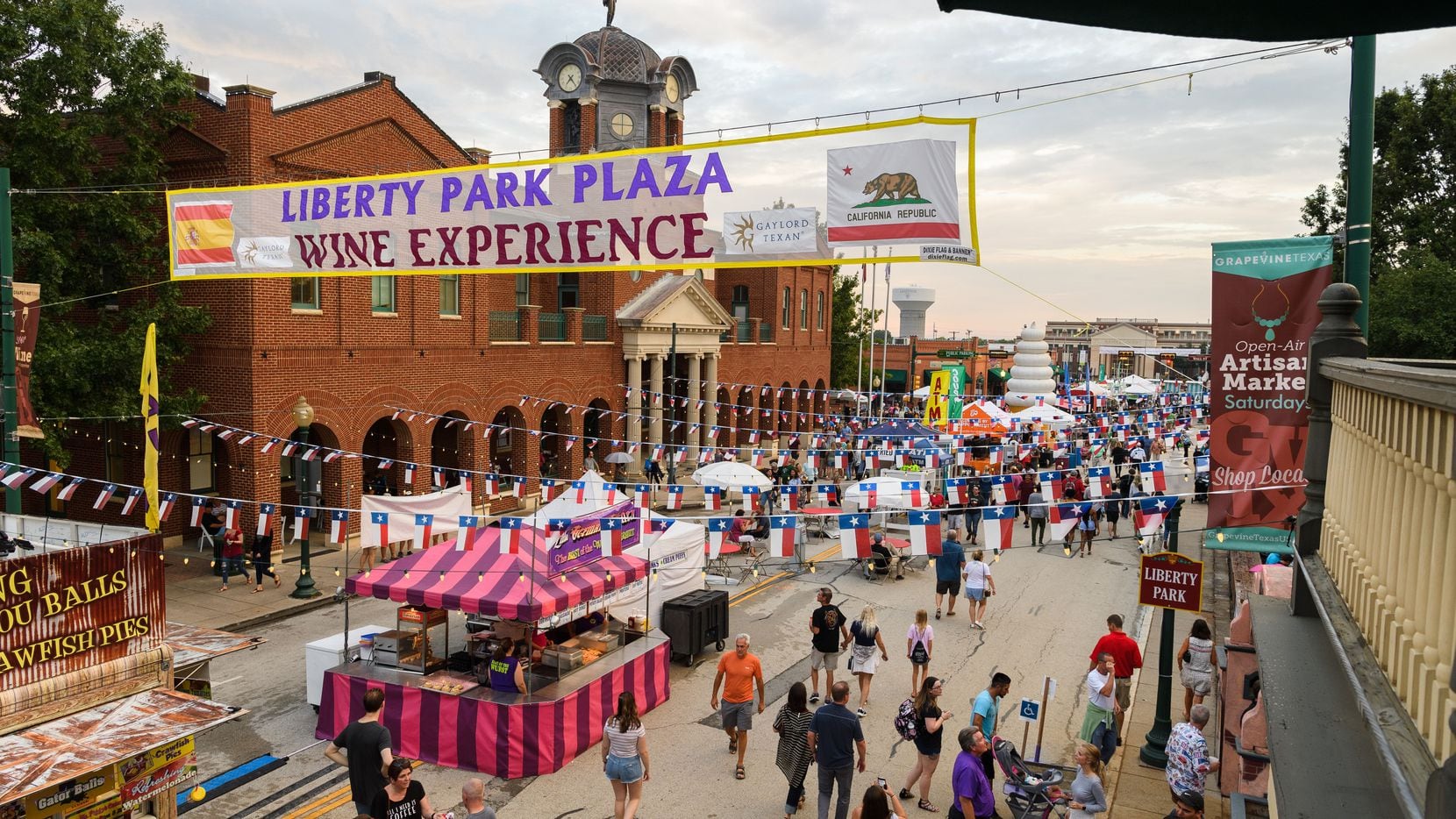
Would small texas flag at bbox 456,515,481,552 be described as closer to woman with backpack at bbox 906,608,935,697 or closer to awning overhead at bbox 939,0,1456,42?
woman with backpack at bbox 906,608,935,697

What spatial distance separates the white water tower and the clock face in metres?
44.6

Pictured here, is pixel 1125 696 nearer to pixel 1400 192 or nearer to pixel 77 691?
pixel 77 691

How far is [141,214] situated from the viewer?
713 inches

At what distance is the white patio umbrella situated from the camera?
21.4 m

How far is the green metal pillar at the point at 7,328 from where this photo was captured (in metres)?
12.7

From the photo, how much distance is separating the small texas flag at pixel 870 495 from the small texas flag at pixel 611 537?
29.0ft

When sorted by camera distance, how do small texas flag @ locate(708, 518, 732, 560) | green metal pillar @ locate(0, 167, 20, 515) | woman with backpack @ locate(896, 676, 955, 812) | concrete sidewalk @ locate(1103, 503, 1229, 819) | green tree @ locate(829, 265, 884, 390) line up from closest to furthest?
woman with backpack @ locate(896, 676, 955, 812) < concrete sidewalk @ locate(1103, 503, 1229, 819) < small texas flag @ locate(708, 518, 732, 560) < green metal pillar @ locate(0, 167, 20, 515) < green tree @ locate(829, 265, 884, 390)

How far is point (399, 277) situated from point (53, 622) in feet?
57.0

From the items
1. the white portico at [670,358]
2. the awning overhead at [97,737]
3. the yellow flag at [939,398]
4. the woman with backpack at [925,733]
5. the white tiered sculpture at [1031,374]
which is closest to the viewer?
the awning overhead at [97,737]

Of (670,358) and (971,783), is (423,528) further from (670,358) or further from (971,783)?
(670,358)

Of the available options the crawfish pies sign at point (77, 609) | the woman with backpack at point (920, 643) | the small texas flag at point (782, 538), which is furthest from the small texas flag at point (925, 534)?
the crawfish pies sign at point (77, 609)

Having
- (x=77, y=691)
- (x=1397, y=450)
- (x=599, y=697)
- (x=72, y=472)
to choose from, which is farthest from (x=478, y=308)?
(x=1397, y=450)

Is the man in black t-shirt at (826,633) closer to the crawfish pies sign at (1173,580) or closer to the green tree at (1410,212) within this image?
the crawfish pies sign at (1173,580)

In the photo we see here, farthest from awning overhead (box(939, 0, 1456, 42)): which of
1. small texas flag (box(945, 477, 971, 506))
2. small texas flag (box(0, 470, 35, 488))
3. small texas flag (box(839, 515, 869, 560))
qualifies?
small texas flag (box(0, 470, 35, 488))
